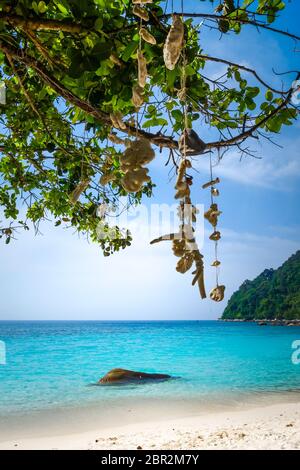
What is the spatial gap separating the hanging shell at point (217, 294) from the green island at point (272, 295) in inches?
2657

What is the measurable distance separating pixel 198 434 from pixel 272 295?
65341 mm

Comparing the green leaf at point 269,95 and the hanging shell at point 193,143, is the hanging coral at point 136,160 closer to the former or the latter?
the hanging shell at point 193,143

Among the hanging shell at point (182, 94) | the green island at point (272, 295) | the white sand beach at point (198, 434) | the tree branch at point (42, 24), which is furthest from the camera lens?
the green island at point (272, 295)

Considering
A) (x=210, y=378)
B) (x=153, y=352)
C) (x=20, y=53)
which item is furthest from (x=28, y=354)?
(x=20, y=53)

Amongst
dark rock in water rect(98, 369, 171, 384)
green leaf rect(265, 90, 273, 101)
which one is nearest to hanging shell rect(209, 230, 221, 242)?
green leaf rect(265, 90, 273, 101)

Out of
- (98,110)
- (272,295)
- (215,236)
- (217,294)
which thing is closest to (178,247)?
(217,294)

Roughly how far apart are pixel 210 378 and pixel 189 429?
10952 millimetres

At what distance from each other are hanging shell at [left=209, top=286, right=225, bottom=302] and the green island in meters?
67.5

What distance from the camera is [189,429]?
983cm

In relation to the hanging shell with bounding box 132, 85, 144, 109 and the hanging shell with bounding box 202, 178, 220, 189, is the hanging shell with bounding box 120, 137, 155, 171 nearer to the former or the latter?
the hanging shell with bounding box 132, 85, 144, 109

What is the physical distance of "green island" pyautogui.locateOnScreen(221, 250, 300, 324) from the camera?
218 feet

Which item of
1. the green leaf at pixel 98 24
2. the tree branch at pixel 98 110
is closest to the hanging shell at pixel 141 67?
the tree branch at pixel 98 110

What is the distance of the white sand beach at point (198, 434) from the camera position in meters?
7.63

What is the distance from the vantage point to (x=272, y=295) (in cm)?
7125
